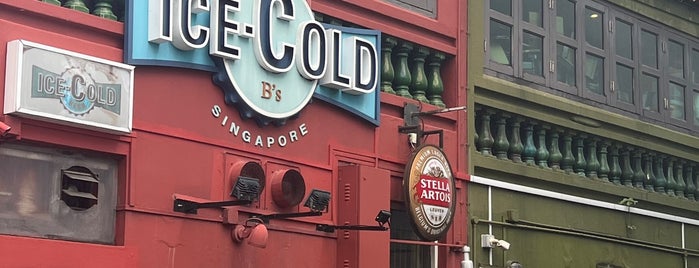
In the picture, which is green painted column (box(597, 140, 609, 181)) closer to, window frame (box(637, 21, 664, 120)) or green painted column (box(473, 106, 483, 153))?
window frame (box(637, 21, 664, 120))

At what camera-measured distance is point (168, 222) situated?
438 inches

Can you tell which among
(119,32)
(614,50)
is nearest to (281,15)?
(119,32)

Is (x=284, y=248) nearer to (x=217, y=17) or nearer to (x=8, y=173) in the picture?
(x=217, y=17)

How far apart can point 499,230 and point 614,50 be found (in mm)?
3673

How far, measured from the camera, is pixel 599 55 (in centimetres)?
1692

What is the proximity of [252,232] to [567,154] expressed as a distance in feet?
20.0

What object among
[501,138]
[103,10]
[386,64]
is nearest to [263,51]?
[103,10]

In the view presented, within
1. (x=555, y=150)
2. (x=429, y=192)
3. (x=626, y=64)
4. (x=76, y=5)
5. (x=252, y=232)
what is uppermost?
(x=626, y=64)

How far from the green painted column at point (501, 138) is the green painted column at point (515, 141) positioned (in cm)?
10

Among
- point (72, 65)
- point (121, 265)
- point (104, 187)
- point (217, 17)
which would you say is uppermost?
point (217, 17)

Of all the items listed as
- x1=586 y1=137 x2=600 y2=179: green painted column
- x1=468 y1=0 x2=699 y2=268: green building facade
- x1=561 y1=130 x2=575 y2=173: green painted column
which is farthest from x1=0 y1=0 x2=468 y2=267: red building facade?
x1=586 y1=137 x2=600 y2=179: green painted column

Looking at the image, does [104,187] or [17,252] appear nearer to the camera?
[17,252]

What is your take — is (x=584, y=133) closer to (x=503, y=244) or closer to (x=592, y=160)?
(x=592, y=160)

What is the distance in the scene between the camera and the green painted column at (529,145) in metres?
15.6
